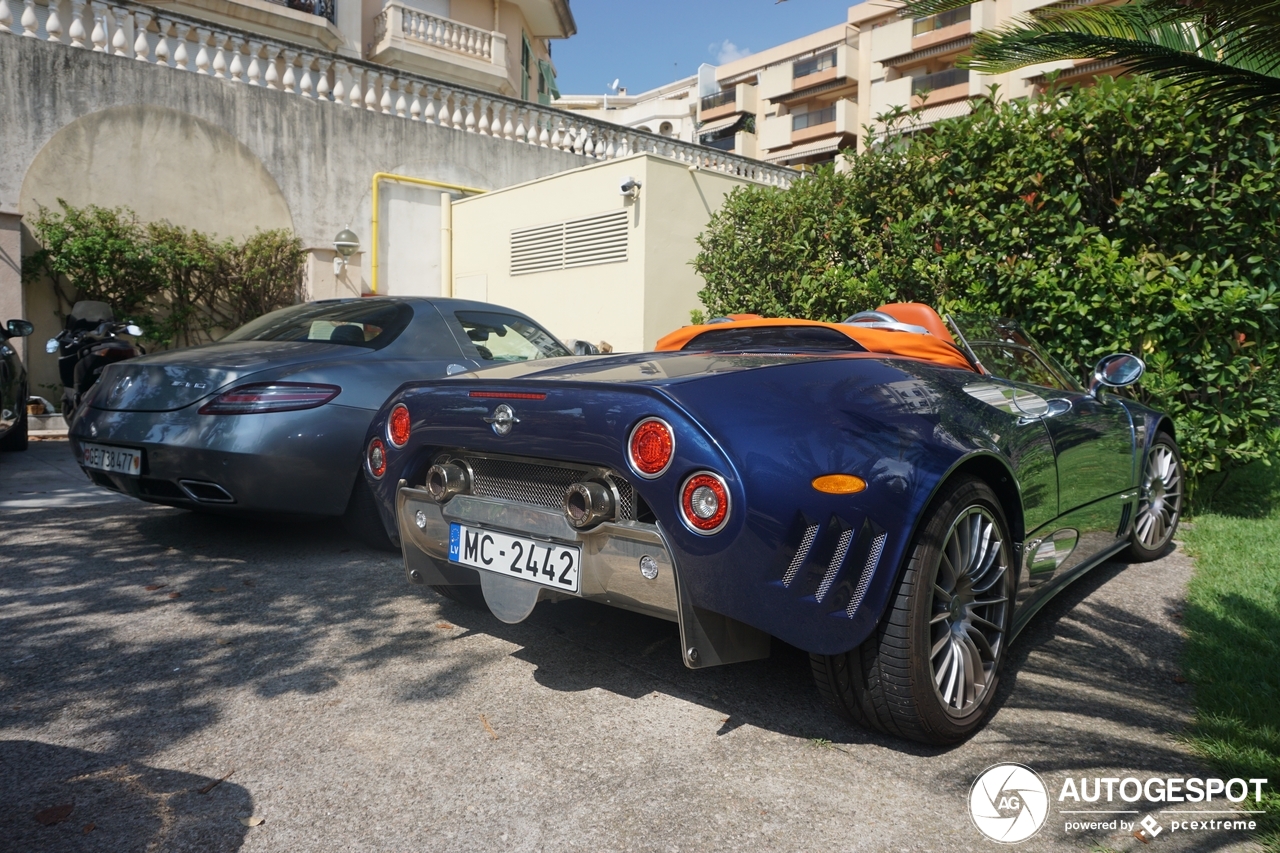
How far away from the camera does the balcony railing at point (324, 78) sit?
11.7 metres

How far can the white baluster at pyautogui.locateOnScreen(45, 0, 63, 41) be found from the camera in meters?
11.3

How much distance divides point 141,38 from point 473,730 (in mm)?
12636

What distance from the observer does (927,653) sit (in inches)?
92.1

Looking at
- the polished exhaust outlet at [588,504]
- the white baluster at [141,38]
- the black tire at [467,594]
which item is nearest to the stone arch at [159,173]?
the white baluster at [141,38]

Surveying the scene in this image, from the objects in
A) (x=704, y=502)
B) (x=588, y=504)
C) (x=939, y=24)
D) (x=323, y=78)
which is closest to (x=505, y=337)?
(x=588, y=504)

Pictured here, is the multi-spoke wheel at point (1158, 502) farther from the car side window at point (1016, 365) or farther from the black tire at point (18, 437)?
the black tire at point (18, 437)

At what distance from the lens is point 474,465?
115 inches

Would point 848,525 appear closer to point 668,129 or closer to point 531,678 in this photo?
point 531,678

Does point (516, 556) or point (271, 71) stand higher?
point (271, 71)

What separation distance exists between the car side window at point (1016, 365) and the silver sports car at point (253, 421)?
2.55 m

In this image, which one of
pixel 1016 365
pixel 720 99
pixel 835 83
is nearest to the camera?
pixel 1016 365

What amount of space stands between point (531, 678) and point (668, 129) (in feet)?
209

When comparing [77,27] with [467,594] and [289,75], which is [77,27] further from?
[467,594]

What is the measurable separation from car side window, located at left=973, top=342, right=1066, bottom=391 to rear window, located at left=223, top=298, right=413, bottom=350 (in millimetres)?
2824
